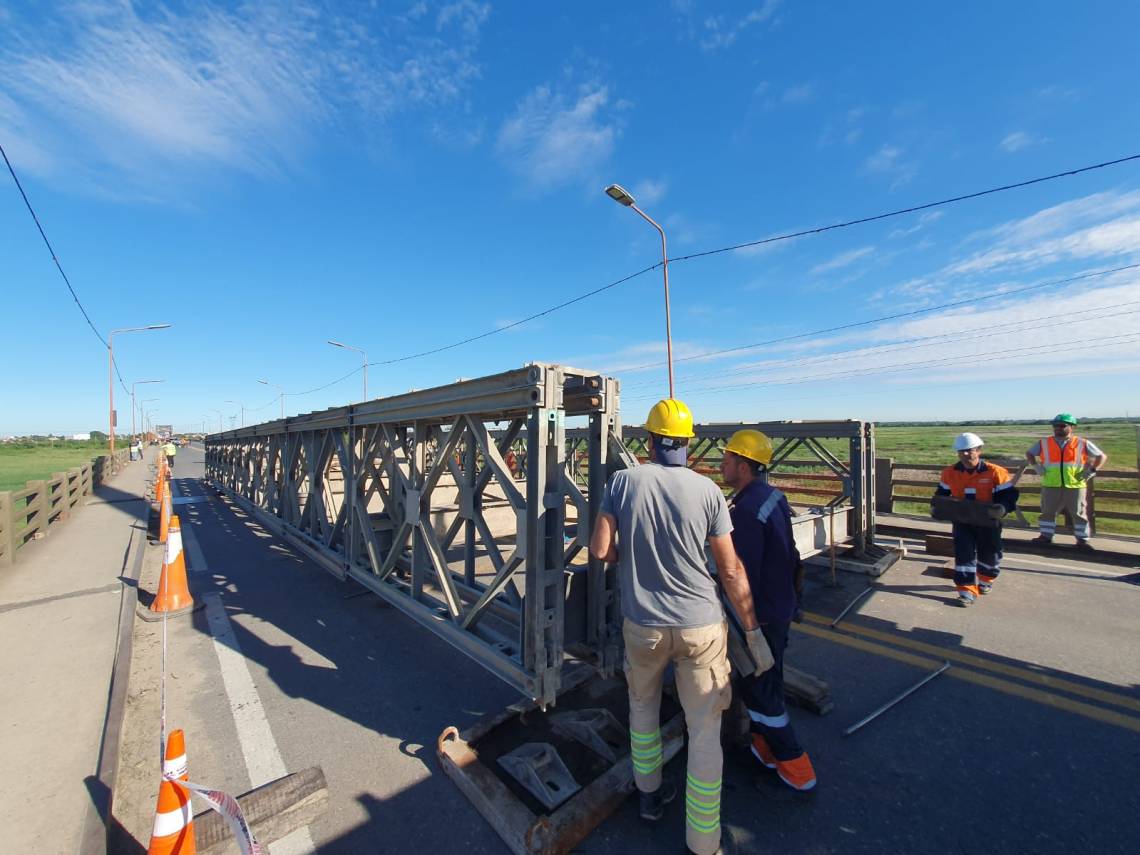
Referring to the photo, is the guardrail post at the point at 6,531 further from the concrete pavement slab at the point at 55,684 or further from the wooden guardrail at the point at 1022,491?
the wooden guardrail at the point at 1022,491

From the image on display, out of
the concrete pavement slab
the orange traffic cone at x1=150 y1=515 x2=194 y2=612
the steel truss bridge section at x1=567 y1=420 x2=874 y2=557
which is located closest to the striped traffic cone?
the concrete pavement slab

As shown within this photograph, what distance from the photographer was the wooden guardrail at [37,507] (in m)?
6.91

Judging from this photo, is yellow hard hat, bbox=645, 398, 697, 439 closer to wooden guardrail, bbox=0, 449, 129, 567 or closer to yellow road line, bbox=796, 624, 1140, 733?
yellow road line, bbox=796, 624, 1140, 733

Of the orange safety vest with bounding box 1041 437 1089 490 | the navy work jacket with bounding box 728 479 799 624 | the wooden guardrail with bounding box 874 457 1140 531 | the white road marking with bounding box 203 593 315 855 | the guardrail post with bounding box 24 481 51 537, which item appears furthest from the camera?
the guardrail post with bounding box 24 481 51 537

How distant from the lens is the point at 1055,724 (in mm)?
3227

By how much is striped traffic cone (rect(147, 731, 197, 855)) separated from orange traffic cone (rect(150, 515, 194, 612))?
4090mm

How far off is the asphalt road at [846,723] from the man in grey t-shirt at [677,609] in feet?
1.34

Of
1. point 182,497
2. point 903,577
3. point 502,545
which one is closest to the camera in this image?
point 903,577

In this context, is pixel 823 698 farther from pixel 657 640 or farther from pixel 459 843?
pixel 459 843

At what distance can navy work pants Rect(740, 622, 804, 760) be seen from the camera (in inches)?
104

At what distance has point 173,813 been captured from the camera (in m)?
2.03

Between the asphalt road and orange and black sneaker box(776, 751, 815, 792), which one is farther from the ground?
orange and black sneaker box(776, 751, 815, 792)

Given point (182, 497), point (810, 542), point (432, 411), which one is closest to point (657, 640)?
point (432, 411)

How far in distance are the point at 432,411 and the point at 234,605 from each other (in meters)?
3.81
